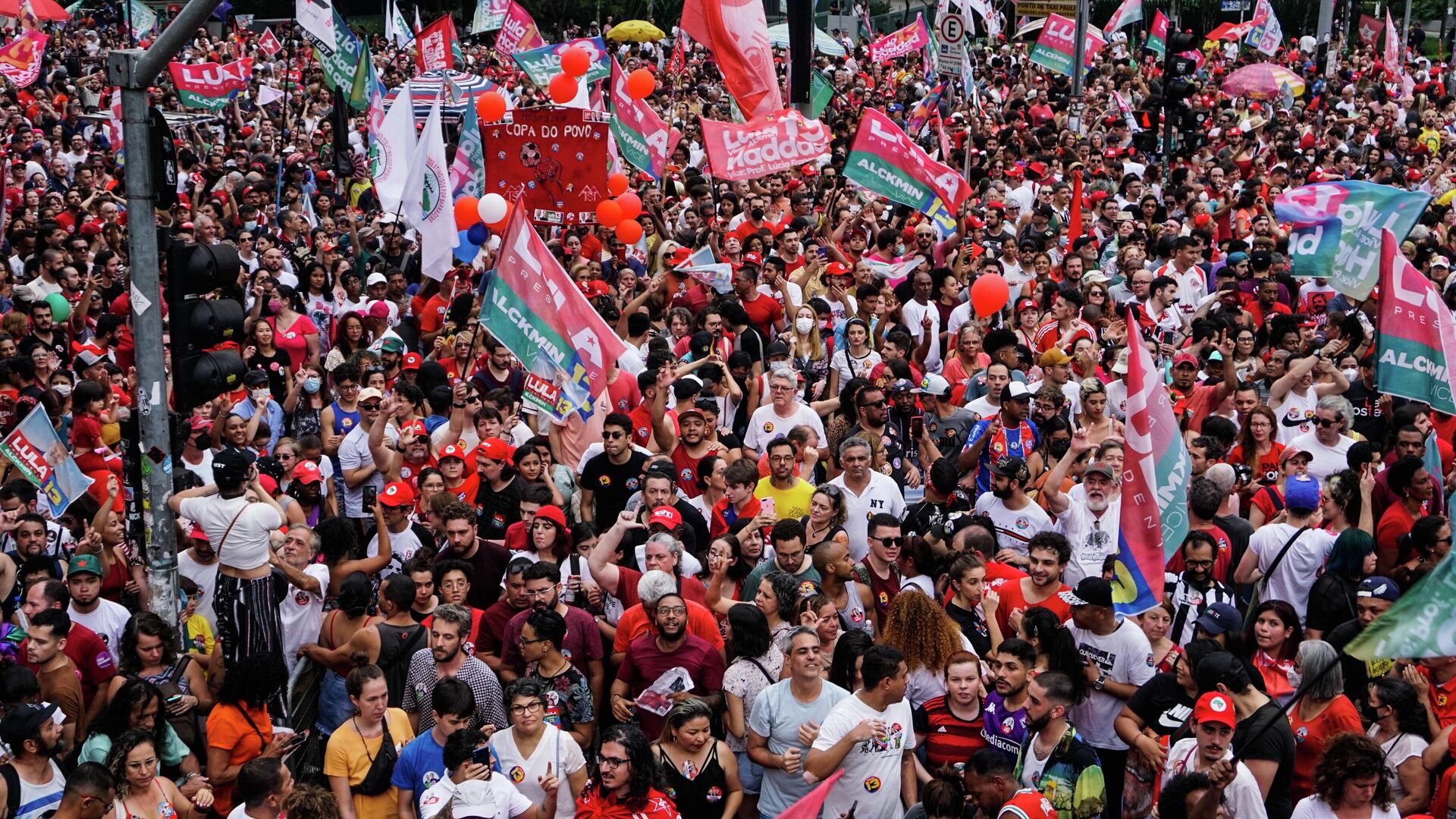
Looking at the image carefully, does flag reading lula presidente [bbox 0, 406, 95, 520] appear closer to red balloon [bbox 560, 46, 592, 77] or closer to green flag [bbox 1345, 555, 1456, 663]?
green flag [bbox 1345, 555, 1456, 663]

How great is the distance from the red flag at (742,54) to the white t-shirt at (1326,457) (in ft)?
29.3

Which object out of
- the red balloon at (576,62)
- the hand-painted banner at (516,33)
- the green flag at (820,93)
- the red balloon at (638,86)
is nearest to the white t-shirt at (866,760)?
the red balloon at (638,86)

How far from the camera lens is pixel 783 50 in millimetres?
37000

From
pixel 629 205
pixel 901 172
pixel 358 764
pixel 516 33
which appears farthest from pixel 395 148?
pixel 516 33

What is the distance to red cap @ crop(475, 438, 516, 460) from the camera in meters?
9.16

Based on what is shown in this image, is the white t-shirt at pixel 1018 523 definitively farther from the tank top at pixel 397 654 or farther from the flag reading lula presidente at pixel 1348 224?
the flag reading lula presidente at pixel 1348 224

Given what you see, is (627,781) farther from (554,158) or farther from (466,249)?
(466,249)

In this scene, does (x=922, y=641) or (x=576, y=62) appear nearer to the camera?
(x=922, y=641)

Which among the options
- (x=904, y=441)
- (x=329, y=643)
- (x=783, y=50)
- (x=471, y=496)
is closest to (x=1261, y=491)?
(x=904, y=441)

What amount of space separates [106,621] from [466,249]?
7157mm

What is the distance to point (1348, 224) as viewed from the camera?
→ 11.2 metres

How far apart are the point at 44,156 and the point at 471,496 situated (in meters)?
14.9

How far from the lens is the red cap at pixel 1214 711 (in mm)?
5969

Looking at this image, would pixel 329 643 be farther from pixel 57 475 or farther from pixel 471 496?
pixel 57 475
